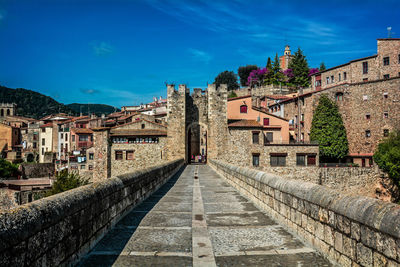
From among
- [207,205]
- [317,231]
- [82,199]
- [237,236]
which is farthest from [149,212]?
[317,231]

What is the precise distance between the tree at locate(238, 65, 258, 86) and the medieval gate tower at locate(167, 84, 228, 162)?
191ft

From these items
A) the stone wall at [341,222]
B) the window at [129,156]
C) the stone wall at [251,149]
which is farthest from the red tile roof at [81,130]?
the stone wall at [341,222]

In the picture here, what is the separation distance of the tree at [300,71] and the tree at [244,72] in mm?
20068

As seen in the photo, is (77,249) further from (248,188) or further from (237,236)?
(248,188)

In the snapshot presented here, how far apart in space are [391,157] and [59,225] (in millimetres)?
40245

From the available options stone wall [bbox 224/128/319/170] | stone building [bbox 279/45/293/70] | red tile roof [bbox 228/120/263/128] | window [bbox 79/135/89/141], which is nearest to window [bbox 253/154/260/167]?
stone wall [bbox 224/128/319/170]

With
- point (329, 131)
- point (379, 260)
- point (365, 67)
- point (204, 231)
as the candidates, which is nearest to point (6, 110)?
point (329, 131)

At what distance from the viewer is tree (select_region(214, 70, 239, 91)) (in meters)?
95.9

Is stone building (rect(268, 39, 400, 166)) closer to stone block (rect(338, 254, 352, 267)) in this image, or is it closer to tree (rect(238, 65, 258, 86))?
tree (rect(238, 65, 258, 86))

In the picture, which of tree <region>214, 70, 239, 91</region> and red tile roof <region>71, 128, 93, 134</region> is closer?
red tile roof <region>71, 128, 93, 134</region>

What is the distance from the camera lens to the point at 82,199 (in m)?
4.90

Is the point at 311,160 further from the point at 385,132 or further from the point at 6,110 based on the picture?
the point at 6,110

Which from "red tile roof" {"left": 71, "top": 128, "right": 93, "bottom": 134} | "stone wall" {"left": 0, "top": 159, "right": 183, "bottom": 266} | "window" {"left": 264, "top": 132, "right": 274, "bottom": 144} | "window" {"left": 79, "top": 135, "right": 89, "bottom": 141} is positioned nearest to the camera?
"stone wall" {"left": 0, "top": 159, "right": 183, "bottom": 266}

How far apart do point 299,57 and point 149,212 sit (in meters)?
80.1
